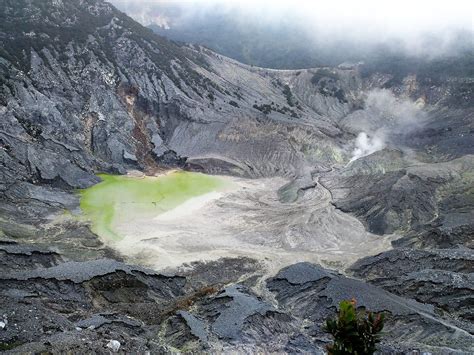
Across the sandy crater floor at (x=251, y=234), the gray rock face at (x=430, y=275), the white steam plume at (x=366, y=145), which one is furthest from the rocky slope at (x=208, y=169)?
the sandy crater floor at (x=251, y=234)

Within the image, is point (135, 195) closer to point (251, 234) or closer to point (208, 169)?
point (208, 169)

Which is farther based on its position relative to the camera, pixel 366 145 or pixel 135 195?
pixel 366 145

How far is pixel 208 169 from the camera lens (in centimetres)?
6906

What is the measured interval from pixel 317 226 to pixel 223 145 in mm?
29649

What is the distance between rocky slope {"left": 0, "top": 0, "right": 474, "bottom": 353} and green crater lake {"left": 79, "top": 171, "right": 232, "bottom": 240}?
2043 mm

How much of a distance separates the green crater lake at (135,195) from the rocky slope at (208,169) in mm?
2043

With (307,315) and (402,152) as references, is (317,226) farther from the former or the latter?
(402,152)

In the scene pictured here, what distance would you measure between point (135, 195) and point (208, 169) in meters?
15.7

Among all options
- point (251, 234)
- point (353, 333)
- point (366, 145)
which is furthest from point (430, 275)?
point (366, 145)

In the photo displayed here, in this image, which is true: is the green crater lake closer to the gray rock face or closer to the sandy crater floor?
the sandy crater floor

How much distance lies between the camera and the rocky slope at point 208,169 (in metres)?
26.4

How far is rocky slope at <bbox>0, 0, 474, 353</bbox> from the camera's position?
86.7 ft

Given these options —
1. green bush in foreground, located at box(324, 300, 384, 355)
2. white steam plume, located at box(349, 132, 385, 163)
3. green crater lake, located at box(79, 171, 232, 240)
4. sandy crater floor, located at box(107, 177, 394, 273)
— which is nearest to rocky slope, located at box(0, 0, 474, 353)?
white steam plume, located at box(349, 132, 385, 163)

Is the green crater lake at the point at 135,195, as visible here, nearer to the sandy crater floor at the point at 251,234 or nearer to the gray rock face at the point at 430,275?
the sandy crater floor at the point at 251,234
